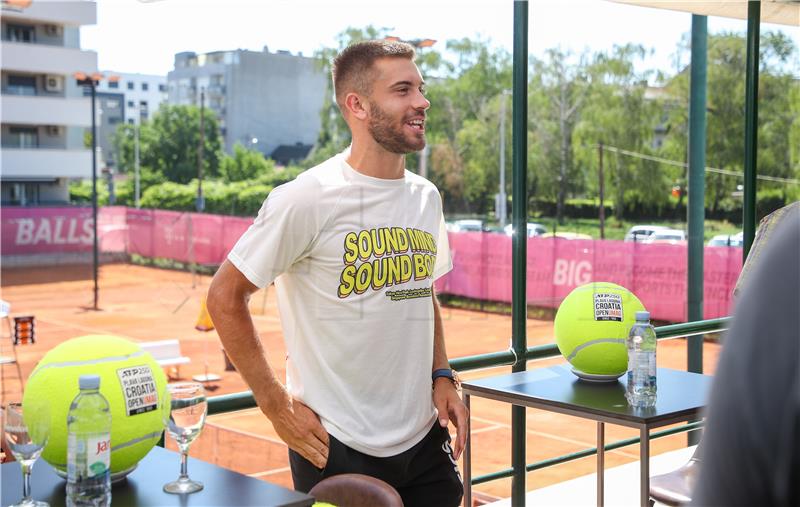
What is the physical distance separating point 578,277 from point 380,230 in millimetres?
21801

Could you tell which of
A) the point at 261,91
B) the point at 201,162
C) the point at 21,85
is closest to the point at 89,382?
the point at 21,85

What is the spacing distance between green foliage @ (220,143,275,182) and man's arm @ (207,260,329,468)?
42.3 meters

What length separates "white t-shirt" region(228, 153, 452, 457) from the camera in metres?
1.83

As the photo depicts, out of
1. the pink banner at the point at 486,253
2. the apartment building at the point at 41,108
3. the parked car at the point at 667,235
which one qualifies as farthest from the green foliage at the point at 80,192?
the parked car at the point at 667,235

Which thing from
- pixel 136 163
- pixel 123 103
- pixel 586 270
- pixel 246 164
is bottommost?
pixel 586 270

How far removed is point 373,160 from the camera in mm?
1938

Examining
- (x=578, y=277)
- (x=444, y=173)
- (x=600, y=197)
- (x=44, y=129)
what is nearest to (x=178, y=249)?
(x=44, y=129)

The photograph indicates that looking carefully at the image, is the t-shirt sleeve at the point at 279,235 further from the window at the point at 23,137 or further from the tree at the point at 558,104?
the window at the point at 23,137

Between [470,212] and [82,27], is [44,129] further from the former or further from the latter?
[470,212]

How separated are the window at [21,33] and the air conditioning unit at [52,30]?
563mm

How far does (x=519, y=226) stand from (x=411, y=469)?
130 cm

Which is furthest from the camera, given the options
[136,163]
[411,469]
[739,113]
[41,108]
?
[136,163]

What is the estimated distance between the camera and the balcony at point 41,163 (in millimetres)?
37906

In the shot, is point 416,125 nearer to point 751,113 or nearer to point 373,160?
point 373,160
